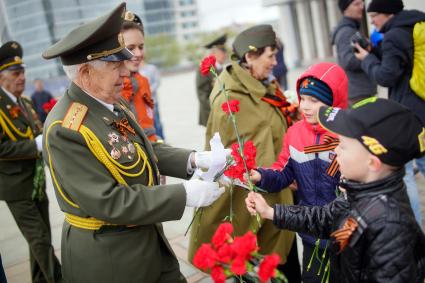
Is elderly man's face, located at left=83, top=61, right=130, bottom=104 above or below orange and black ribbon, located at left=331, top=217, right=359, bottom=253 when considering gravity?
above

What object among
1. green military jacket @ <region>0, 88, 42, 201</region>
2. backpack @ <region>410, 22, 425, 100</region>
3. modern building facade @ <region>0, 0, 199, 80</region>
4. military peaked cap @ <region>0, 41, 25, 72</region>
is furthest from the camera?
modern building facade @ <region>0, 0, 199, 80</region>

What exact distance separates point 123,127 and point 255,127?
47.3 inches

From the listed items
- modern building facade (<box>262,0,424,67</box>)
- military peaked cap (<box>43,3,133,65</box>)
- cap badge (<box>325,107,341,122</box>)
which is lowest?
modern building facade (<box>262,0,424,67</box>)

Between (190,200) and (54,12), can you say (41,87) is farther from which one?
(190,200)

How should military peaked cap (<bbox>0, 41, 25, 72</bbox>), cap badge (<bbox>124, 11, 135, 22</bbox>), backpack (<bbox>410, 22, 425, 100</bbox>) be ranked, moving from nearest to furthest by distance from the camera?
cap badge (<bbox>124, 11, 135, 22</bbox>)
backpack (<bbox>410, 22, 425, 100</bbox>)
military peaked cap (<bbox>0, 41, 25, 72</bbox>)

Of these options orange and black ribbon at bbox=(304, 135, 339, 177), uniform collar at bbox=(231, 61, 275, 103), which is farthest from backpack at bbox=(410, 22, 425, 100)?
orange and black ribbon at bbox=(304, 135, 339, 177)

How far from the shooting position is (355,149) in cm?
151

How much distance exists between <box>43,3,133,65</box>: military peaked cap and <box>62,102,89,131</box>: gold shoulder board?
194 millimetres

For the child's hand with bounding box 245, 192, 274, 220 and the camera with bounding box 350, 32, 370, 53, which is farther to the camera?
the camera with bounding box 350, 32, 370, 53

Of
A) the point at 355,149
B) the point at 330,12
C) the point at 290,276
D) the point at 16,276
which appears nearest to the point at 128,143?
the point at 355,149

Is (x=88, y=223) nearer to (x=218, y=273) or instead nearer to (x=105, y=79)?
(x=105, y=79)

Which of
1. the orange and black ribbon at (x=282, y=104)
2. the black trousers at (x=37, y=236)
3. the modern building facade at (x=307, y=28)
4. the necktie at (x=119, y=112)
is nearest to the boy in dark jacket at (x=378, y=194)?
the necktie at (x=119, y=112)

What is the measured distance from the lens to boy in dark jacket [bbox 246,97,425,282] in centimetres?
141

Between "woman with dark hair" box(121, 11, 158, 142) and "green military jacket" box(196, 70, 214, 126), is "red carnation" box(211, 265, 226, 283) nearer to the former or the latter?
"woman with dark hair" box(121, 11, 158, 142)
